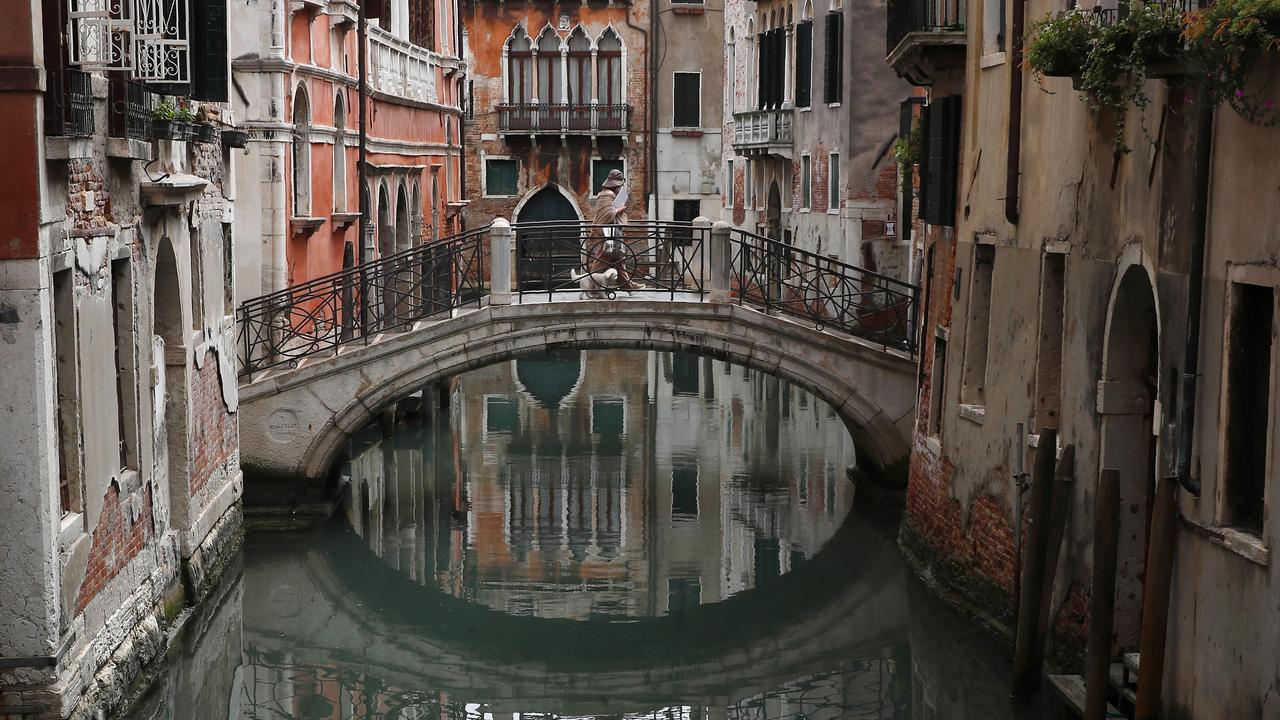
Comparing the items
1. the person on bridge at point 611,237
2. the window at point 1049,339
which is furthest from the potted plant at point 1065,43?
the person on bridge at point 611,237

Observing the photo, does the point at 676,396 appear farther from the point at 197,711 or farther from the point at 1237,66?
the point at 1237,66

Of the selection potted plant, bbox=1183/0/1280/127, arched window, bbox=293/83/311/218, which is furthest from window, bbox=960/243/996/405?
arched window, bbox=293/83/311/218

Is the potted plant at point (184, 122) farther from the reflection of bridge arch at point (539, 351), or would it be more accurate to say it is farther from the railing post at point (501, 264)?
the railing post at point (501, 264)

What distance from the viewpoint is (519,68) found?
32.9m

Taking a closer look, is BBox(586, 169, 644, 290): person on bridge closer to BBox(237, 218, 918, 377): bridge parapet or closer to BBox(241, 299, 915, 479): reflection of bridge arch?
BBox(237, 218, 918, 377): bridge parapet

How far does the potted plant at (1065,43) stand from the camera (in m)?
8.33

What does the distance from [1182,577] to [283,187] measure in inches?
402

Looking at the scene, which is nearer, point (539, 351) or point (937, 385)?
point (937, 385)

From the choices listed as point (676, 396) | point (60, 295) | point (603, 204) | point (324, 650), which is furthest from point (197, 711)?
point (676, 396)

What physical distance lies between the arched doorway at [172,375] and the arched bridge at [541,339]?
9.27ft

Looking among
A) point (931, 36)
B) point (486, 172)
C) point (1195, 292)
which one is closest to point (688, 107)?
point (486, 172)

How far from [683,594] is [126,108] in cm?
567

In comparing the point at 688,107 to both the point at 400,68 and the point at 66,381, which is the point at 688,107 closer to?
the point at 400,68

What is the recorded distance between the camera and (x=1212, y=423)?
757 centimetres
